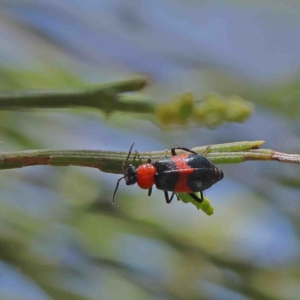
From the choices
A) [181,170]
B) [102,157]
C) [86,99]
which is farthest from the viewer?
[181,170]

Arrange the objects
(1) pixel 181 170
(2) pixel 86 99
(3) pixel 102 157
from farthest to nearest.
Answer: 1. (1) pixel 181 170
2. (2) pixel 86 99
3. (3) pixel 102 157

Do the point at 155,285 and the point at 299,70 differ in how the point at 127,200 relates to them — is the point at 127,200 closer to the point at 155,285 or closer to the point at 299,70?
the point at 155,285

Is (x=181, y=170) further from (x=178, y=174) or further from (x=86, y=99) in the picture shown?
(x=86, y=99)

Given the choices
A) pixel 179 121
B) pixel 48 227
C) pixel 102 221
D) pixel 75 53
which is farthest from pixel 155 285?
pixel 75 53

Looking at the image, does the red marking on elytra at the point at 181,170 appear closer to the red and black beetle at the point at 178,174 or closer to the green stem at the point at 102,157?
the red and black beetle at the point at 178,174

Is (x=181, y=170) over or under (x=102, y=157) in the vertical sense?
over

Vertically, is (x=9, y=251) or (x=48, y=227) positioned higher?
(x=48, y=227)

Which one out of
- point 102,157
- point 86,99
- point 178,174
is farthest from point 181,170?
point 102,157

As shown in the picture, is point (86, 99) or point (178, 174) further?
point (178, 174)
